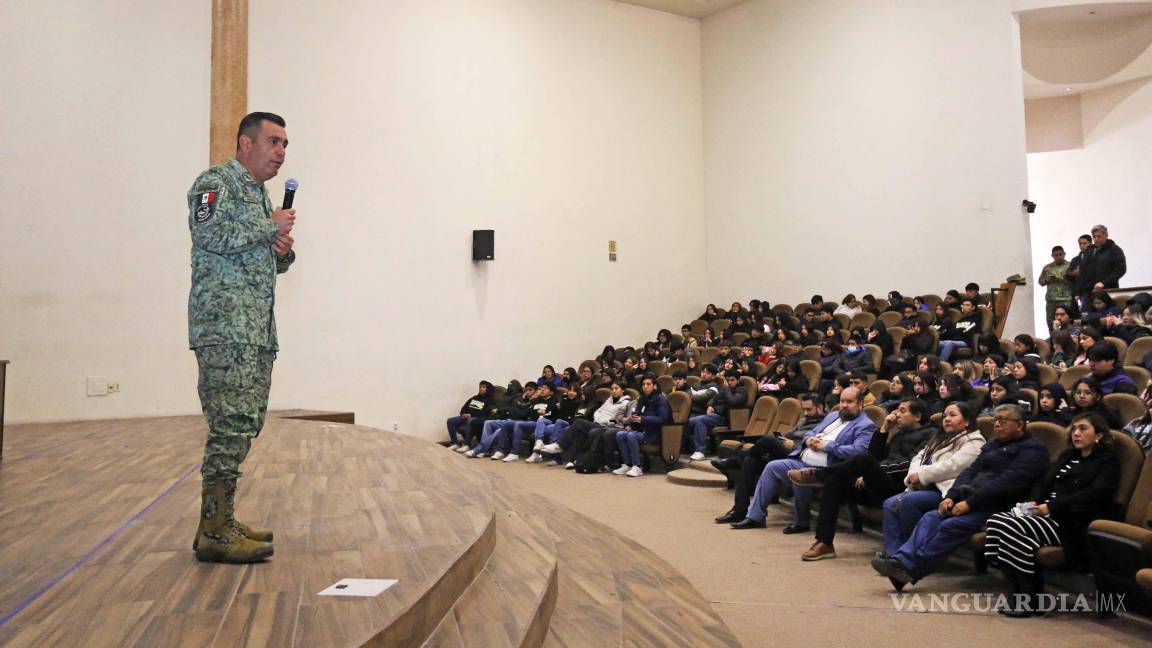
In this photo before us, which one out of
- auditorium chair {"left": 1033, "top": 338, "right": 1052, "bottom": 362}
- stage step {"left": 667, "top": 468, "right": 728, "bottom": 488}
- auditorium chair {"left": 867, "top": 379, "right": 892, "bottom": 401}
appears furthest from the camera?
auditorium chair {"left": 1033, "top": 338, "right": 1052, "bottom": 362}

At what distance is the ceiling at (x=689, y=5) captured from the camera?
13539mm

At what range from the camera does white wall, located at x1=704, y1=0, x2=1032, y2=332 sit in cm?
1079

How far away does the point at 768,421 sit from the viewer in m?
7.54

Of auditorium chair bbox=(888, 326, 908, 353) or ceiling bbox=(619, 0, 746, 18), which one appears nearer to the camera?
auditorium chair bbox=(888, 326, 908, 353)

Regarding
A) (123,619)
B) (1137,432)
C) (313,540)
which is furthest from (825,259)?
(123,619)

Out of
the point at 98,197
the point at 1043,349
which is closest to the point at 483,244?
the point at 98,197

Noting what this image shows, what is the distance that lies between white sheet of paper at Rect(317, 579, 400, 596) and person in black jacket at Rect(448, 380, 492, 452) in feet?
27.0

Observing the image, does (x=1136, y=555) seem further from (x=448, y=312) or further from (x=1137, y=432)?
(x=448, y=312)

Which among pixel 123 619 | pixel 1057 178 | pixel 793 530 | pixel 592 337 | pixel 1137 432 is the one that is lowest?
pixel 793 530

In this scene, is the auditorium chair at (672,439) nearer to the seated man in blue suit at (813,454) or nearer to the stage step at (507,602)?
the seated man in blue suit at (813,454)

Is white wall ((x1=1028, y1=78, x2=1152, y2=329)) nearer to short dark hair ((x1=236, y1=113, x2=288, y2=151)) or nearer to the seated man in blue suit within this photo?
the seated man in blue suit

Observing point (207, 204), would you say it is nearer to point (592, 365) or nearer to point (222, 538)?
point (222, 538)

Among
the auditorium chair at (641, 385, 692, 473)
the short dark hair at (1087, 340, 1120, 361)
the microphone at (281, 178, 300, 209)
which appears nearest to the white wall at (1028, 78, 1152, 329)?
the auditorium chair at (641, 385, 692, 473)

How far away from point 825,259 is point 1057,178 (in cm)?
525
